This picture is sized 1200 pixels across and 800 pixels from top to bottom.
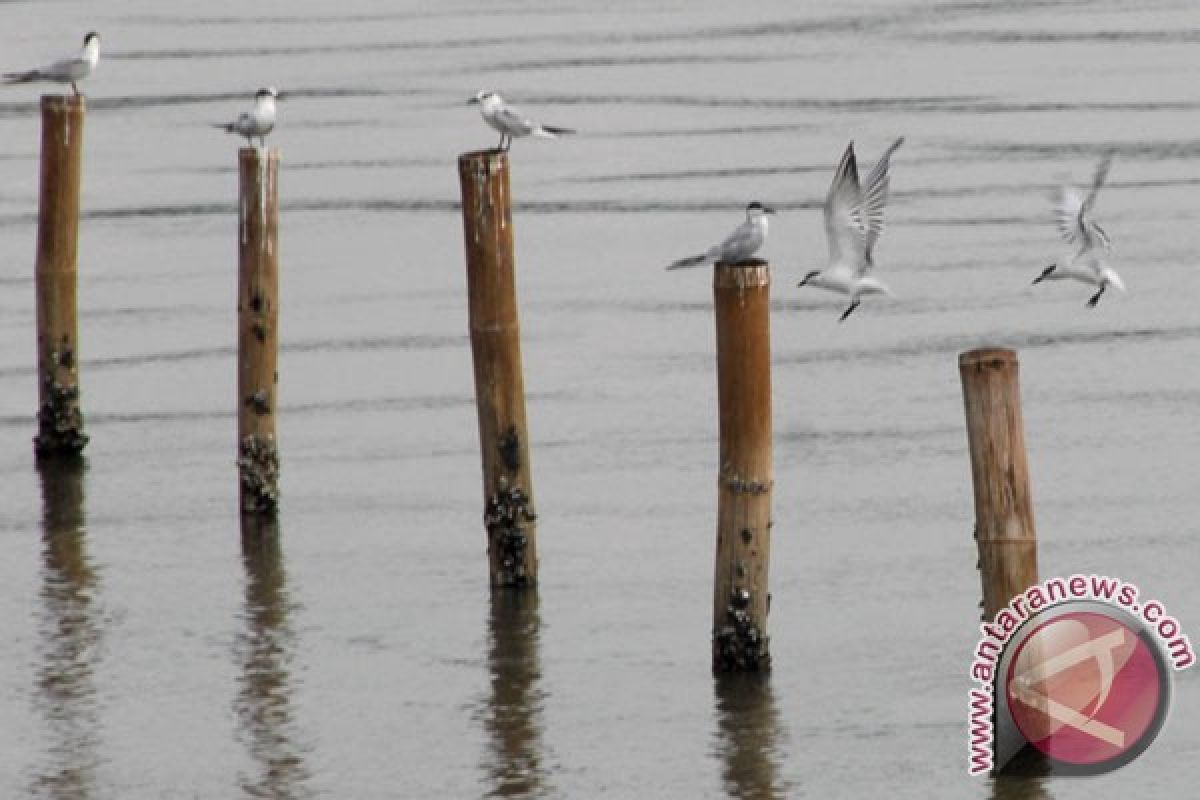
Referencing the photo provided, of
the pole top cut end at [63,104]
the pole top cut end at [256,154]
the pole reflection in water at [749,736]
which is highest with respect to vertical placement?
the pole top cut end at [63,104]

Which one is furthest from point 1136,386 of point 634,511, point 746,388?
point 746,388

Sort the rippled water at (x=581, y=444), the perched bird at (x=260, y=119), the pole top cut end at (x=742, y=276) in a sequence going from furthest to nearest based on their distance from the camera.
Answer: the perched bird at (x=260, y=119) < the rippled water at (x=581, y=444) < the pole top cut end at (x=742, y=276)

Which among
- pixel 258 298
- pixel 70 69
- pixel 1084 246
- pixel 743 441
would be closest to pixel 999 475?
pixel 743 441

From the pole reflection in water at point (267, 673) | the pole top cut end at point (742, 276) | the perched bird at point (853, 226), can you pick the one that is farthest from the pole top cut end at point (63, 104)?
the pole top cut end at point (742, 276)

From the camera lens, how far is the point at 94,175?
3131 cm

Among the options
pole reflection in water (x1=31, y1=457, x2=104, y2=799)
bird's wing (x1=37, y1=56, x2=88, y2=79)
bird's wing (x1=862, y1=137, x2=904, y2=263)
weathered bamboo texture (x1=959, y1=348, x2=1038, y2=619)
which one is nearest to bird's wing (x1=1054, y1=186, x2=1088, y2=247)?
bird's wing (x1=862, y1=137, x2=904, y2=263)

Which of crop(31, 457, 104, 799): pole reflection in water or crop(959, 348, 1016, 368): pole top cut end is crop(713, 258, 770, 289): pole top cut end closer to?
crop(959, 348, 1016, 368): pole top cut end

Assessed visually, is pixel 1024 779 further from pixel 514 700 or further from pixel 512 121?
pixel 512 121

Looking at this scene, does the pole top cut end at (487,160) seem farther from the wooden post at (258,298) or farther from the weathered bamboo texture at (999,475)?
the weathered bamboo texture at (999,475)

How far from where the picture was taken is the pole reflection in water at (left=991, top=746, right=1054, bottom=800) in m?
12.7

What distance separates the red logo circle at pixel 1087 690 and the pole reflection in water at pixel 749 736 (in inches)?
47.0

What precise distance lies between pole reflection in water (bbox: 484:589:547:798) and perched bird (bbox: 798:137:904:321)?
2.42m

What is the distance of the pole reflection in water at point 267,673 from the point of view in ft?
43.3

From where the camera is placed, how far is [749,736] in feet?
44.8
